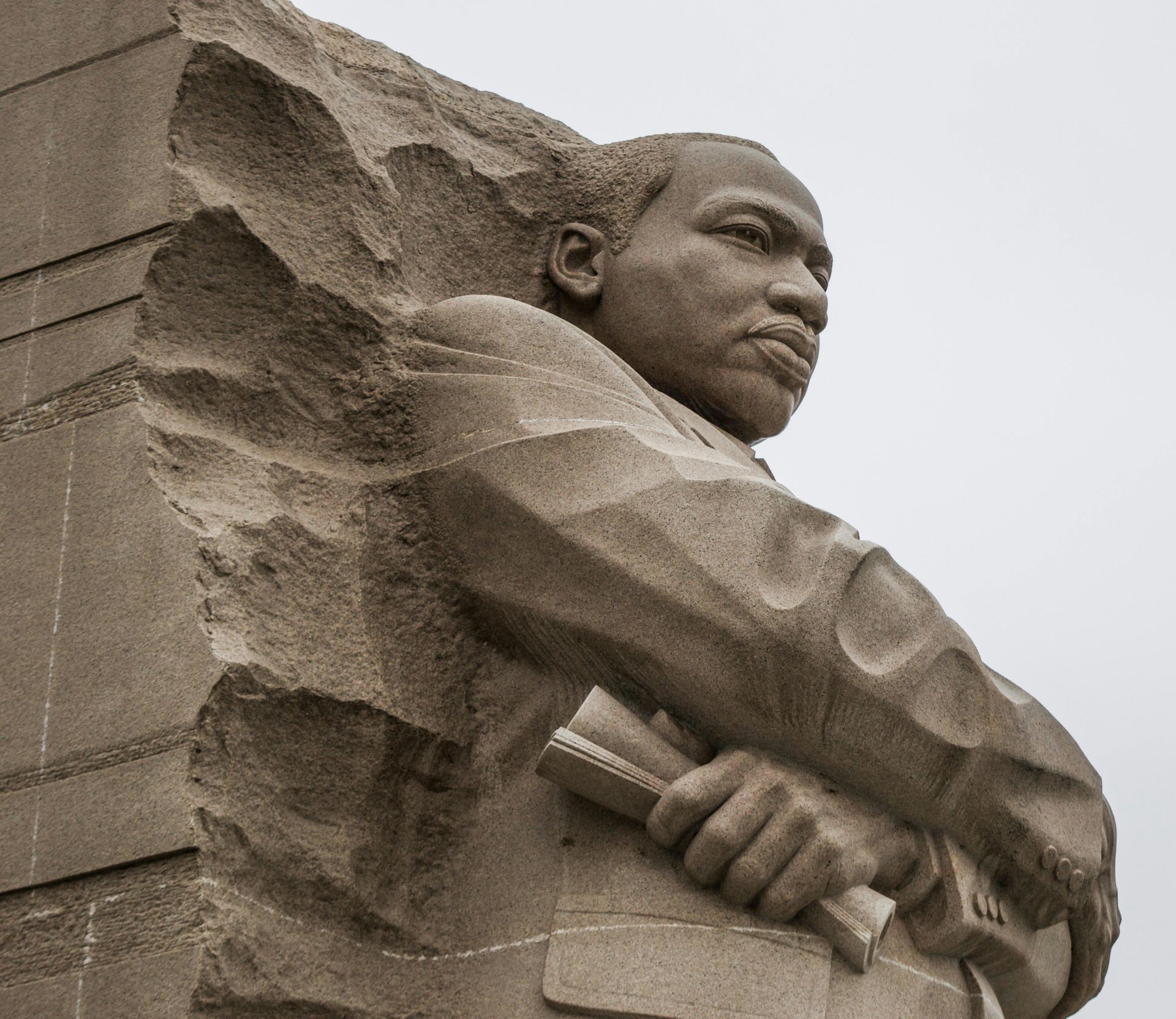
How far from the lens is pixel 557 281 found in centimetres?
526

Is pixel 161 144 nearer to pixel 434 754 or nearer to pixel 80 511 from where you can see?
pixel 80 511

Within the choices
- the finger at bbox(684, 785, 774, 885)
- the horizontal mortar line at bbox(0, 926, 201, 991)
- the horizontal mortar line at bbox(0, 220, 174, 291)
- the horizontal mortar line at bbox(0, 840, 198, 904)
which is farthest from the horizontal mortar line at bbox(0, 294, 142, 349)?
the finger at bbox(684, 785, 774, 885)

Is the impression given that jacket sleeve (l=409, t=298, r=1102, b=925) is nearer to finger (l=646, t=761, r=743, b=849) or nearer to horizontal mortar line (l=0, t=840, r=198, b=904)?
finger (l=646, t=761, r=743, b=849)

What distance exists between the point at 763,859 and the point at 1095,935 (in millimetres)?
1032

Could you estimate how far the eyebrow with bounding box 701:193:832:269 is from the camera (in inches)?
201

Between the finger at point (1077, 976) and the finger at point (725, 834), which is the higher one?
the finger at point (725, 834)

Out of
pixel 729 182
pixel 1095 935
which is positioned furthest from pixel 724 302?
pixel 1095 935

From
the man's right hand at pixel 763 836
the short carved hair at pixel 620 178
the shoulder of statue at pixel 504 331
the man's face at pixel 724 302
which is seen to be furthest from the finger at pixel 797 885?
the short carved hair at pixel 620 178

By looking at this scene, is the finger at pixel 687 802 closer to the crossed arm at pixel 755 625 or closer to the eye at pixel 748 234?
the crossed arm at pixel 755 625

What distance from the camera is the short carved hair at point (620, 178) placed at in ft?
17.3

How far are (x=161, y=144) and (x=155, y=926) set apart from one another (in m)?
1.87

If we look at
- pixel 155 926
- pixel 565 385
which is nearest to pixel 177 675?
pixel 155 926

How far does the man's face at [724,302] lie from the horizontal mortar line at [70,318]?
1.35m

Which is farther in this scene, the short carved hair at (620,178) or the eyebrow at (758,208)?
the short carved hair at (620,178)
